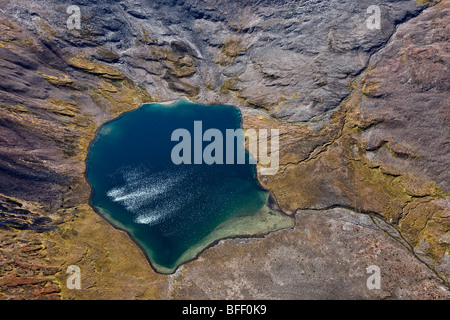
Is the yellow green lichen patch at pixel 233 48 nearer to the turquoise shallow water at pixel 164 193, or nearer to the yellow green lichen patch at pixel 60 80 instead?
the turquoise shallow water at pixel 164 193

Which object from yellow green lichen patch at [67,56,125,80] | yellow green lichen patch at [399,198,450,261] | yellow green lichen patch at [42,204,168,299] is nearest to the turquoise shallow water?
yellow green lichen patch at [42,204,168,299]

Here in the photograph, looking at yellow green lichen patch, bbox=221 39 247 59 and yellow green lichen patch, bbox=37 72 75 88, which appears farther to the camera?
yellow green lichen patch, bbox=221 39 247 59

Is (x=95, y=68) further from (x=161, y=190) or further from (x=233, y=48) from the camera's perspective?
(x=161, y=190)

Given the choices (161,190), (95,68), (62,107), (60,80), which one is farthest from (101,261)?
(95,68)

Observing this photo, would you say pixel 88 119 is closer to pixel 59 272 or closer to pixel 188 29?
pixel 59 272

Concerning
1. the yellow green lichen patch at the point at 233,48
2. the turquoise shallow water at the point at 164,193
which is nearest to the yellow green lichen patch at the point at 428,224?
the turquoise shallow water at the point at 164,193

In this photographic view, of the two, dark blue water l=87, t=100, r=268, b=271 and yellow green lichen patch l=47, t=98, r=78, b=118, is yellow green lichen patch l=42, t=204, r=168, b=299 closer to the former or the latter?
dark blue water l=87, t=100, r=268, b=271

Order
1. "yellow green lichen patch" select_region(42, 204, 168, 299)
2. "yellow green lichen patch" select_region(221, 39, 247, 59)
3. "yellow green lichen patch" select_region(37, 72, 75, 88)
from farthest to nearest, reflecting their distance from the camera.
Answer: "yellow green lichen patch" select_region(221, 39, 247, 59) → "yellow green lichen patch" select_region(37, 72, 75, 88) → "yellow green lichen patch" select_region(42, 204, 168, 299)

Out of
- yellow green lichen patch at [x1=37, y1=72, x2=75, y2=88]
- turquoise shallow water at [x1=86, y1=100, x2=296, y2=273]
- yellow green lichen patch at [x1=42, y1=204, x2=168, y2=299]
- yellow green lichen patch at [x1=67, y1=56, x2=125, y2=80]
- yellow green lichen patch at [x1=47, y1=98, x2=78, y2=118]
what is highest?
yellow green lichen patch at [x1=67, y1=56, x2=125, y2=80]
